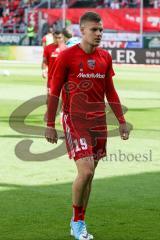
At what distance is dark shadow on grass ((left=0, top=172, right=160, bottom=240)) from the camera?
7648mm

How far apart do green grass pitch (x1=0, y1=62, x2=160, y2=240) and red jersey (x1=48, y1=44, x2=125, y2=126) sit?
1244 mm

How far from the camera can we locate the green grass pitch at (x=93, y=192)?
7.80 metres

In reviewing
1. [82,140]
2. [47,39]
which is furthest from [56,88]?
[47,39]

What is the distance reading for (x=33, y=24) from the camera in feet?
175

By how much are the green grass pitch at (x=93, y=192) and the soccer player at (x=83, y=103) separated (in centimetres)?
54

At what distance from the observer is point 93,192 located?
986 centimetres

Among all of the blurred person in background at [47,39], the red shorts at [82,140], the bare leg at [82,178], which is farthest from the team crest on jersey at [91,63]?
the blurred person in background at [47,39]

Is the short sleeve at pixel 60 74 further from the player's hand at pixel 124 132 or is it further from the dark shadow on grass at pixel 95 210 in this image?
the dark shadow on grass at pixel 95 210

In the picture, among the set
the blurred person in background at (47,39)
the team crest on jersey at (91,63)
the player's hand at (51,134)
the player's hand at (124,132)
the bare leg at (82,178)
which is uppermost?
the team crest on jersey at (91,63)

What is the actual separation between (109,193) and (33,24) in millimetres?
44250

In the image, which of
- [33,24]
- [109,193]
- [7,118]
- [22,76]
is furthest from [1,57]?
[109,193]

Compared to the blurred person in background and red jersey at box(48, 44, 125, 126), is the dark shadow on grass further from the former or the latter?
the blurred person in background

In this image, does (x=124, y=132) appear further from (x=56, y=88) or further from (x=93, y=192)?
(x=93, y=192)

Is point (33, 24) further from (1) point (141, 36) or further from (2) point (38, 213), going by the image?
(2) point (38, 213)
